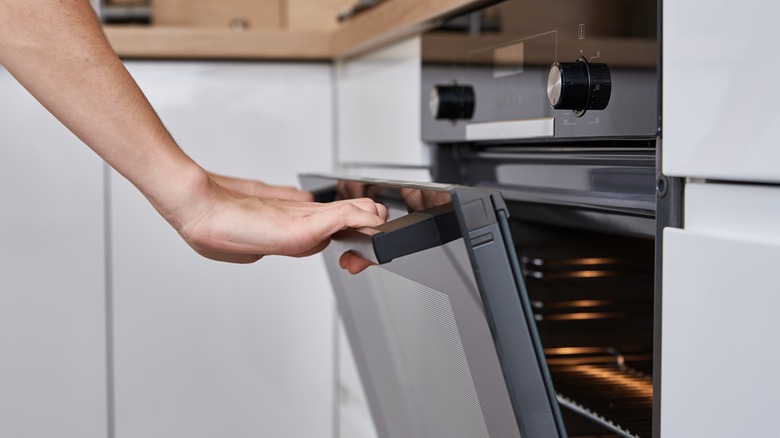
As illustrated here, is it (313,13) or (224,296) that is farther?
(313,13)

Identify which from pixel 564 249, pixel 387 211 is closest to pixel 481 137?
pixel 564 249

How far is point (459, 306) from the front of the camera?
71 centimetres

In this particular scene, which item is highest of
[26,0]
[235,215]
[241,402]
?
[26,0]

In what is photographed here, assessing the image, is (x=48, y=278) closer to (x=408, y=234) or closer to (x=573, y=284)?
(x=573, y=284)

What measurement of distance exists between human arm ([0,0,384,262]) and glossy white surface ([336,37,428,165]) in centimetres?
51

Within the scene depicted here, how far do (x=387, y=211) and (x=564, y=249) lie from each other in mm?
371

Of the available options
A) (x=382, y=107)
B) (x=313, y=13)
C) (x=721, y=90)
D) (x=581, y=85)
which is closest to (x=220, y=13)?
(x=313, y=13)

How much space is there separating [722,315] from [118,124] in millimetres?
441

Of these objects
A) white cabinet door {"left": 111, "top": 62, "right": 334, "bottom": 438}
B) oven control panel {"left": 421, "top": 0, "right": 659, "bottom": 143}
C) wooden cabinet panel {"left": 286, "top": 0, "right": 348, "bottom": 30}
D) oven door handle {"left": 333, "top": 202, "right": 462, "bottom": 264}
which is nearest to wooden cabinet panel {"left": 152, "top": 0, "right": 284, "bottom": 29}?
wooden cabinet panel {"left": 286, "top": 0, "right": 348, "bottom": 30}

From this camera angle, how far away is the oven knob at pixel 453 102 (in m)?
1.02

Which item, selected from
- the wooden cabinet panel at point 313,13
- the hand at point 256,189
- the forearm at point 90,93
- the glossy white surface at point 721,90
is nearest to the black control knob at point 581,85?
the glossy white surface at point 721,90

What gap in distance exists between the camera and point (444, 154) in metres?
1.16

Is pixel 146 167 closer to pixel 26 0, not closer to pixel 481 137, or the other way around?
pixel 26 0

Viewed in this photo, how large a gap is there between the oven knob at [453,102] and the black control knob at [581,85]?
288 mm
